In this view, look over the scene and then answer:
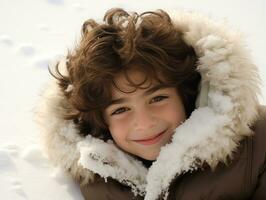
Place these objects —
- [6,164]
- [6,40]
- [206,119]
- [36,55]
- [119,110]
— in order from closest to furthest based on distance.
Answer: [206,119] < [119,110] < [6,164] < [36,55] < [6,40]

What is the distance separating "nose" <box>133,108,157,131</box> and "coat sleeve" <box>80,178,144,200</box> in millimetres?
196

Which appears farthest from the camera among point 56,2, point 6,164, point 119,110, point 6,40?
point 56,2

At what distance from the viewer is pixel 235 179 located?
4.66 ft

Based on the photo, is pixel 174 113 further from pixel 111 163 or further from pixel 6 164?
pixel 6 164

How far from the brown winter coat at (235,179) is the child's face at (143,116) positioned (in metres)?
0.15

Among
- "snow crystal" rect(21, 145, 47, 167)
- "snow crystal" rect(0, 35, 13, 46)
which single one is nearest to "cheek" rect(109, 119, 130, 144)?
"snow crystal" rect(21, 145, 47, 167)

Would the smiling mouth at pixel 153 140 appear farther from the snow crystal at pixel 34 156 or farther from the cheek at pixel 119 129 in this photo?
the snow crystal at pixel 34 156

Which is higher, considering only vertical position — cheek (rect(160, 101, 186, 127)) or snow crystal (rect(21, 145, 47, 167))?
cheek (rect(160, 101, 186, 127))

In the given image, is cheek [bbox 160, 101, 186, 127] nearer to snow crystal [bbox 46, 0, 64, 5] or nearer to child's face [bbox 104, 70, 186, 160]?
child's face [bbox 104, 70, 186, 160]

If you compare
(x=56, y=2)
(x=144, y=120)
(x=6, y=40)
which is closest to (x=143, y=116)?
(x=144, y=120)

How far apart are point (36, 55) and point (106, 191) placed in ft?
3.31

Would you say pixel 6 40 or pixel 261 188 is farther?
pixel 6 40

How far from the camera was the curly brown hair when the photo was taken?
55.8 inches

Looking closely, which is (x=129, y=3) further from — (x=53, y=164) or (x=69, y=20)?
(x=53, y=164)
